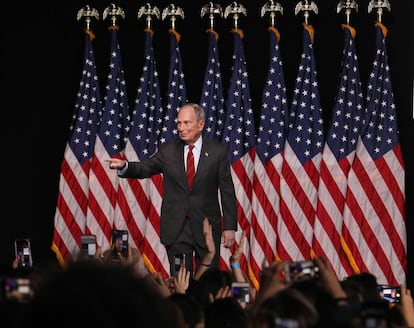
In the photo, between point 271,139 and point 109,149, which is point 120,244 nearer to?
point 271,139

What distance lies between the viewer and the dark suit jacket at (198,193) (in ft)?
23.2

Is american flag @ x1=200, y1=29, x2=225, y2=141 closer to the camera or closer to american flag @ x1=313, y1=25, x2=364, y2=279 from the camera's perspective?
american flag @ x1=313, y1=25, x2=364, y2=279

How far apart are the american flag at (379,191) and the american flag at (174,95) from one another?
1.73 meters

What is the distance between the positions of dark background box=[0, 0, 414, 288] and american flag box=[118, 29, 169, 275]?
0.40m

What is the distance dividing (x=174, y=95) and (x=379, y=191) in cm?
213

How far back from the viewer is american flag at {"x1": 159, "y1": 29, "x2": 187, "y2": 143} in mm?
9141

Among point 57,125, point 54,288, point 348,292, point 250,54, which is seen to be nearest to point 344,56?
point 250,54

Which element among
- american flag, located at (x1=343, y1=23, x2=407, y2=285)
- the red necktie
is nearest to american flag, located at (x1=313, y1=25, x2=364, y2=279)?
american flag, located at (x1=343, y1=23, x2=407, y2=285)

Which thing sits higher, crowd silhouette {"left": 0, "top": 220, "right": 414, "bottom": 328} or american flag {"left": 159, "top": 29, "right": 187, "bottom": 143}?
american flag {"left": 159, "top": 29, "right": 187, "bottom": 143}

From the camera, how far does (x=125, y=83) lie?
9.73 m

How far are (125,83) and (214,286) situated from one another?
550 centimetres

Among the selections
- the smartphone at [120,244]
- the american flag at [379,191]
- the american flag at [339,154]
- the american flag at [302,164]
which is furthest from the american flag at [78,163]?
the smartphone at [120,244]

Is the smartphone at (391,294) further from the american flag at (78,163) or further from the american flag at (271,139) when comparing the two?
the american flag at (78,163)

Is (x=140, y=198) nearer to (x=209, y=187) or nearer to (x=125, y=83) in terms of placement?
(x=125, y=83)
